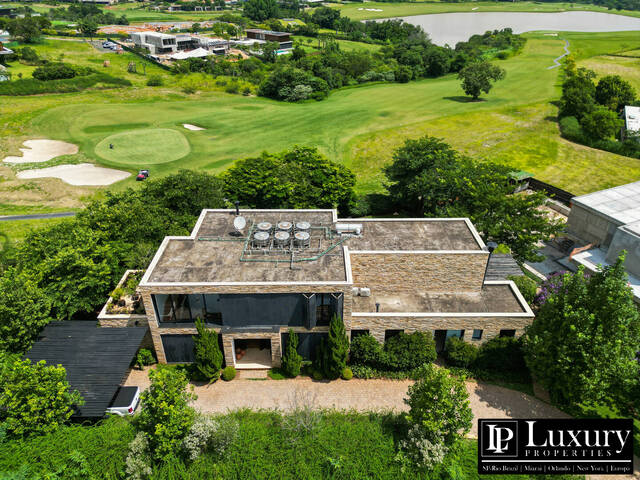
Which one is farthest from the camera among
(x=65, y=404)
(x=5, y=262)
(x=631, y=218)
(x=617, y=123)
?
(x=617, y=123)

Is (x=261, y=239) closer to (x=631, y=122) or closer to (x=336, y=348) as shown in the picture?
(x=336, y=348)

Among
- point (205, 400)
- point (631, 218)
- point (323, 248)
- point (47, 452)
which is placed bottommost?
point (205, 400)

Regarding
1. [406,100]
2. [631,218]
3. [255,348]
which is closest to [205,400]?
[255,348]

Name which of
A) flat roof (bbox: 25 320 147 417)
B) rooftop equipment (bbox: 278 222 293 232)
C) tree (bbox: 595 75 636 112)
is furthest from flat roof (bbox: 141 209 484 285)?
tree (bbox: 595 75 636 112)

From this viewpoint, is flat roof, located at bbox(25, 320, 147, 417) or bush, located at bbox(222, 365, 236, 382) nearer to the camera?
flat roof, located at bbox(25, 320, 147, 417)

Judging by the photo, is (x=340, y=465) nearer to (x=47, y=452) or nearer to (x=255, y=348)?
(x=255, y=348)

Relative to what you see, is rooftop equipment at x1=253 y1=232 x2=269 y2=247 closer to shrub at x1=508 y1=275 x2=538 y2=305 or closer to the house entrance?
the house entrance

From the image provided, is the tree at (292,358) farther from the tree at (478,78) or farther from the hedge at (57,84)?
the hedge at (57,84)
